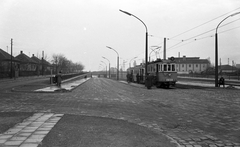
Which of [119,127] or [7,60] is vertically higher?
[7,60]

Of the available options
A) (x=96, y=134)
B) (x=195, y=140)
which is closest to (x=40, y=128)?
(x=96, y=134)

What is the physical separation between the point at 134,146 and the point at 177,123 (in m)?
3.03

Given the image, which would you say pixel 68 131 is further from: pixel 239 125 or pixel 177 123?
pixel 239 125

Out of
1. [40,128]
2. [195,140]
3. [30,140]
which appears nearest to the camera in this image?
[30,140]

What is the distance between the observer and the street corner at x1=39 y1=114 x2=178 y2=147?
183 inches

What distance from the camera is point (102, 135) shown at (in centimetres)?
524

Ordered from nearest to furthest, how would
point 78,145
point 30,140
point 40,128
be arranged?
point 78,145
point 30,140
point 40,128

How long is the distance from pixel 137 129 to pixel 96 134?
131 cm

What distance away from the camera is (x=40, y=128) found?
19.1ft

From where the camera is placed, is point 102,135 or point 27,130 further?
point 27,130

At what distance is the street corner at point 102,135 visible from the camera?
4.65 m

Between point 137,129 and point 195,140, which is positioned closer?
point 195,140

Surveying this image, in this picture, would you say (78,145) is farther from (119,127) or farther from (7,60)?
(7,60)

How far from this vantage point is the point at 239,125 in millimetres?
6840
